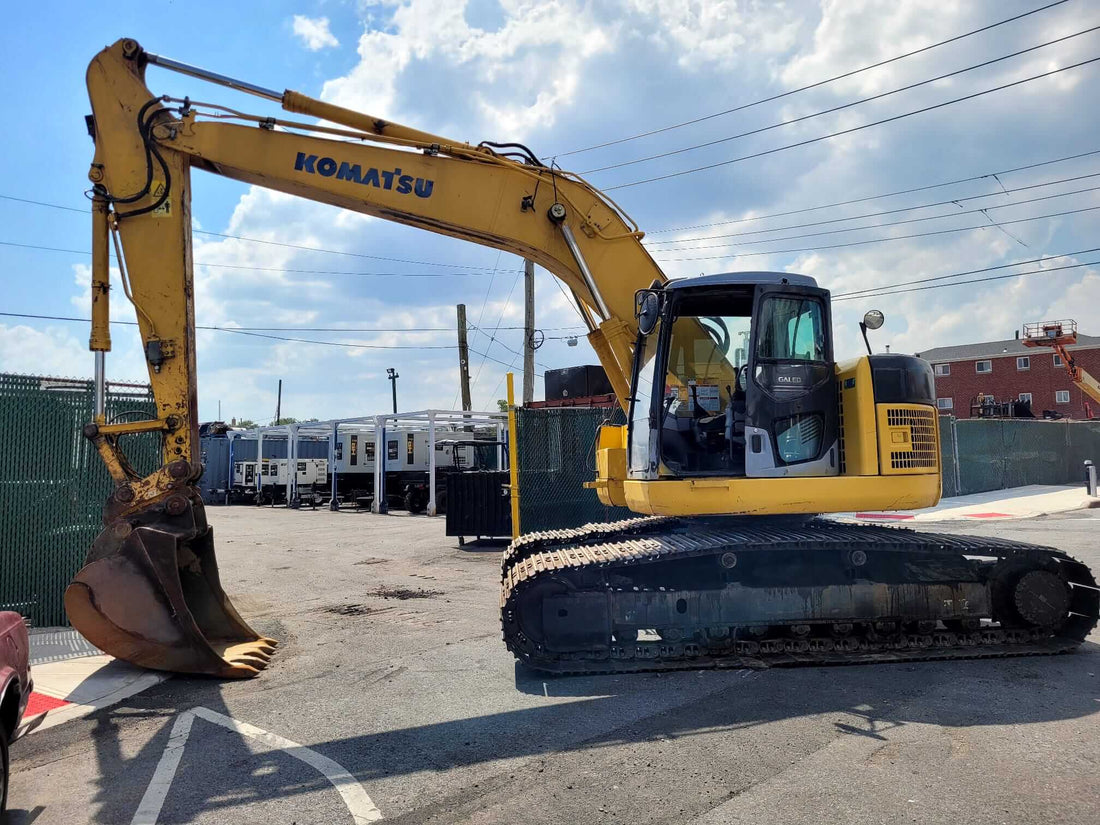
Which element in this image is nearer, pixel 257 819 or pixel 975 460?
pixel 257 819

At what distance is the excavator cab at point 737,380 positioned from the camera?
6.60 metres

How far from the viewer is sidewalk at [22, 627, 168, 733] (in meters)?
5.57

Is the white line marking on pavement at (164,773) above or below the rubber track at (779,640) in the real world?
below

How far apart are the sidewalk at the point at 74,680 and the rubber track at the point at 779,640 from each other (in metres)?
2.96

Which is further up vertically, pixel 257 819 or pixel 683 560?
pixel 683 560

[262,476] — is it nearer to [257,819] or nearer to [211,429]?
[211,429]

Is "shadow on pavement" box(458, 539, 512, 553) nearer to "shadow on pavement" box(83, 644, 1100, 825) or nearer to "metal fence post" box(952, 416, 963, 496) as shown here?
"shadow on pavement" box(83, 644, 1100, 825)

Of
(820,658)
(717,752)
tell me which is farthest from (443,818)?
(820,658)

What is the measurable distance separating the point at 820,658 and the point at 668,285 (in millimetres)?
3283

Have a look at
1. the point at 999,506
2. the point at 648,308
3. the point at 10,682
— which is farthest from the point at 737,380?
the point at 999,506

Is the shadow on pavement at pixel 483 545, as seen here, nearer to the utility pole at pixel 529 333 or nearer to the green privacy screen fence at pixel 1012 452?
the utility pole at pixel 529 333

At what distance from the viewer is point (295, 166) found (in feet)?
23.3

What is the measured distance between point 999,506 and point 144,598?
822 inches

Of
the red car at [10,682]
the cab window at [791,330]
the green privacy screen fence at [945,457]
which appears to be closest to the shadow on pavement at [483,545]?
the green privacy screen fence at [945,457]
